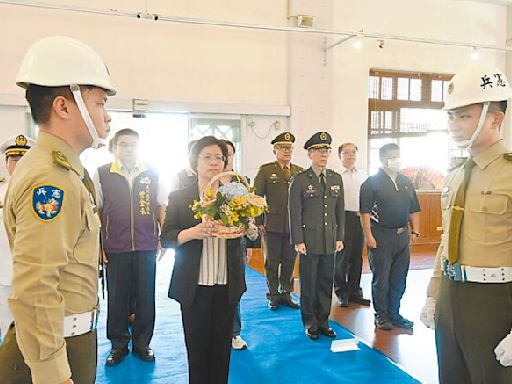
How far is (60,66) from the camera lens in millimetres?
1134

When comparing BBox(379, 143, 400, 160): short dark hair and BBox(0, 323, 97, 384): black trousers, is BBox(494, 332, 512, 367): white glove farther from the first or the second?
BBox(379, 143, 400, 160): short dark hair

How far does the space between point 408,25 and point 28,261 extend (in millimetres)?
8549

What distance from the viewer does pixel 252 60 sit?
288 inches

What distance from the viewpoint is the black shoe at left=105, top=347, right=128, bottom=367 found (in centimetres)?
291

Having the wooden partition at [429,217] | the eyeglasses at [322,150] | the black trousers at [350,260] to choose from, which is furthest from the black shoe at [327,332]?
the wooden partition at [429,217]

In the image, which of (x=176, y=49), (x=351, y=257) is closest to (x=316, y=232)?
(x=351, y=257)

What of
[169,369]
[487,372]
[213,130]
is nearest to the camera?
[487,372]

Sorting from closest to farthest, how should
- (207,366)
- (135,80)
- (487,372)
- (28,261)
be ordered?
1. (28,261)
2. (487,372)
3. (207,366)
4. (135,80)

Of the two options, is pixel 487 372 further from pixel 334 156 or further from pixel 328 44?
pixel 328 44

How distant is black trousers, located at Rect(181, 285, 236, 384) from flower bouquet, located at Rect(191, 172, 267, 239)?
0.35 metres

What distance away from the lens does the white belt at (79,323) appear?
1.13 meters

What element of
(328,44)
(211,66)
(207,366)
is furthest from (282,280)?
(328,44)

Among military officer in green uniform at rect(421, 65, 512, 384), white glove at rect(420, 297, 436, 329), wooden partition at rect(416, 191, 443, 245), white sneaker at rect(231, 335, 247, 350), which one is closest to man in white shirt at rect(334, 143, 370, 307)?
white sneaker at rect(231, 335, 247, 350)

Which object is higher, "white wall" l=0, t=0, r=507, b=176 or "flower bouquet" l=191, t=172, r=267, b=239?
"white wall" l=0, t=0, r=507, b=176
